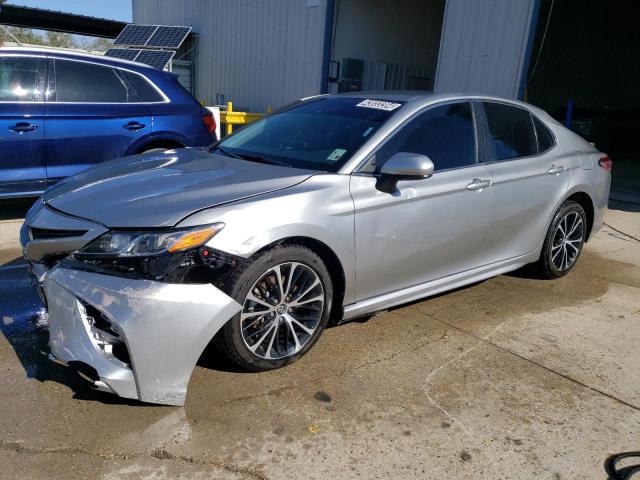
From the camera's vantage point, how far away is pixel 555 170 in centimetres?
440

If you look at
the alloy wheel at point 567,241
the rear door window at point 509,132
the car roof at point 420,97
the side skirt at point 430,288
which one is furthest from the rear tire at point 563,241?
the car roof at point 420,97

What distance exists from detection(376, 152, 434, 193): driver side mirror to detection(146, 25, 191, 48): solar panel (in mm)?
11091

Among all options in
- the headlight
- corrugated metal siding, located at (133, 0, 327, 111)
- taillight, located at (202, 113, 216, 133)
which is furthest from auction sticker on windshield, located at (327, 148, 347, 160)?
corrugated metal siding, located at (133, 0, 327, 111)

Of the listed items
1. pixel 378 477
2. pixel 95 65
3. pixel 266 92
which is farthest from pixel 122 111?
pixel 266 92

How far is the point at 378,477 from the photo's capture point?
225 centimetres

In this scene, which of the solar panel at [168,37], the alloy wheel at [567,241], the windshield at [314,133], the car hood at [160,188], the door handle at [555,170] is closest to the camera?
the car hood at [160,188]

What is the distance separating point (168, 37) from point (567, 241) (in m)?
11.7

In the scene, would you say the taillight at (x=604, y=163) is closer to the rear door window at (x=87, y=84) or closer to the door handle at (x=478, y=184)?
the door handle at (x=478, y=184)

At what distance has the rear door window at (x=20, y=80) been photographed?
5289mm

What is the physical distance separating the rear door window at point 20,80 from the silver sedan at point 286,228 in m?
2.42

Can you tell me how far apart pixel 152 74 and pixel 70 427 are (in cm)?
456

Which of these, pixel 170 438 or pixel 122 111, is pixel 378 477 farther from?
pixel 122 111

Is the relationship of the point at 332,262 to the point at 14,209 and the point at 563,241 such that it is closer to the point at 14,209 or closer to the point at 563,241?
the point at 563,241

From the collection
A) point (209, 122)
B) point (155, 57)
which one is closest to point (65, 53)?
point (209, 122)
